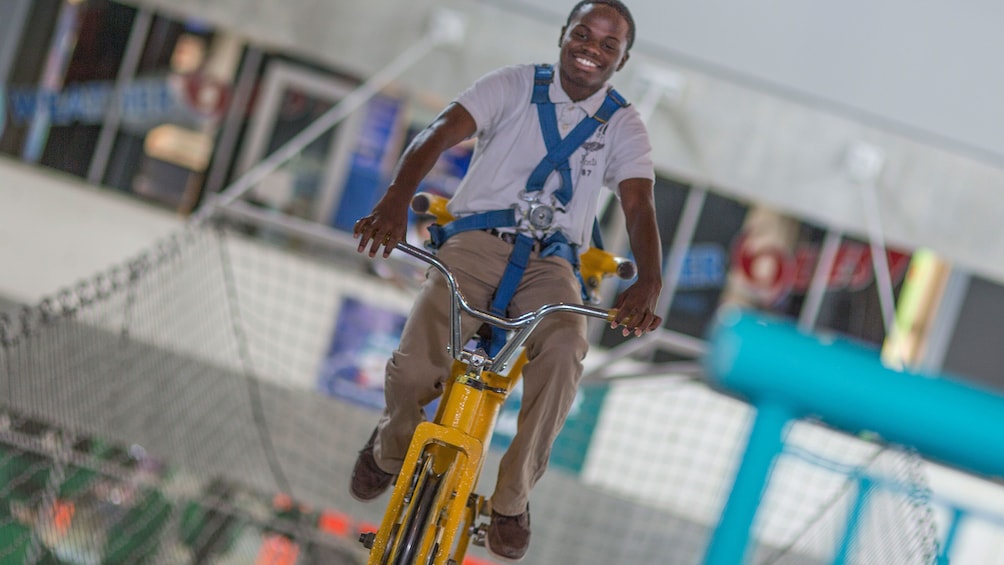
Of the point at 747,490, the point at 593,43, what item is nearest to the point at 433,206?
the point at 593,43

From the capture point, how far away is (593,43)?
229 centimetres

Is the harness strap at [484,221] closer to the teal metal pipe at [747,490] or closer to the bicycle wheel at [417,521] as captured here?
the bicycle wheel at [417,521]

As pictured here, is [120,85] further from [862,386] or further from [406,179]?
[862,386]

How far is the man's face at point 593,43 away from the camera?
2.28 m

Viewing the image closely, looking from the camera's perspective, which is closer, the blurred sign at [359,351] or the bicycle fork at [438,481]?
the bicycle fork at [438,481]

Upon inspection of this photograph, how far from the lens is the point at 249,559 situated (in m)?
6.33

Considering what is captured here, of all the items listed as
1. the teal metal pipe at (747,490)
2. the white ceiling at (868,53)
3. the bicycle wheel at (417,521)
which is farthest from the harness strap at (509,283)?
the white ceiling at (868,53)

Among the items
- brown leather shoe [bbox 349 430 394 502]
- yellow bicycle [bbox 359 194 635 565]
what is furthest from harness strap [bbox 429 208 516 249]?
brown leather shoe [bbox 349 430 394 502]

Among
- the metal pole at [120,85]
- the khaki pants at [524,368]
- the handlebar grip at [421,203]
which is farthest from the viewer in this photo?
the metal pole at [120,85]

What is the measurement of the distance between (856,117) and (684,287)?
3963mm

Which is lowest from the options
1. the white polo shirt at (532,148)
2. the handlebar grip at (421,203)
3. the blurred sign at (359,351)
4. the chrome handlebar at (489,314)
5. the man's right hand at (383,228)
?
the blurred sign at (359,351)

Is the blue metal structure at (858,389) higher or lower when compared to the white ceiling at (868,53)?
lower

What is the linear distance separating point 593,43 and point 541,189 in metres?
0.32

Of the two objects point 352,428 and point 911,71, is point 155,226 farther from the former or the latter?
point 911,71
